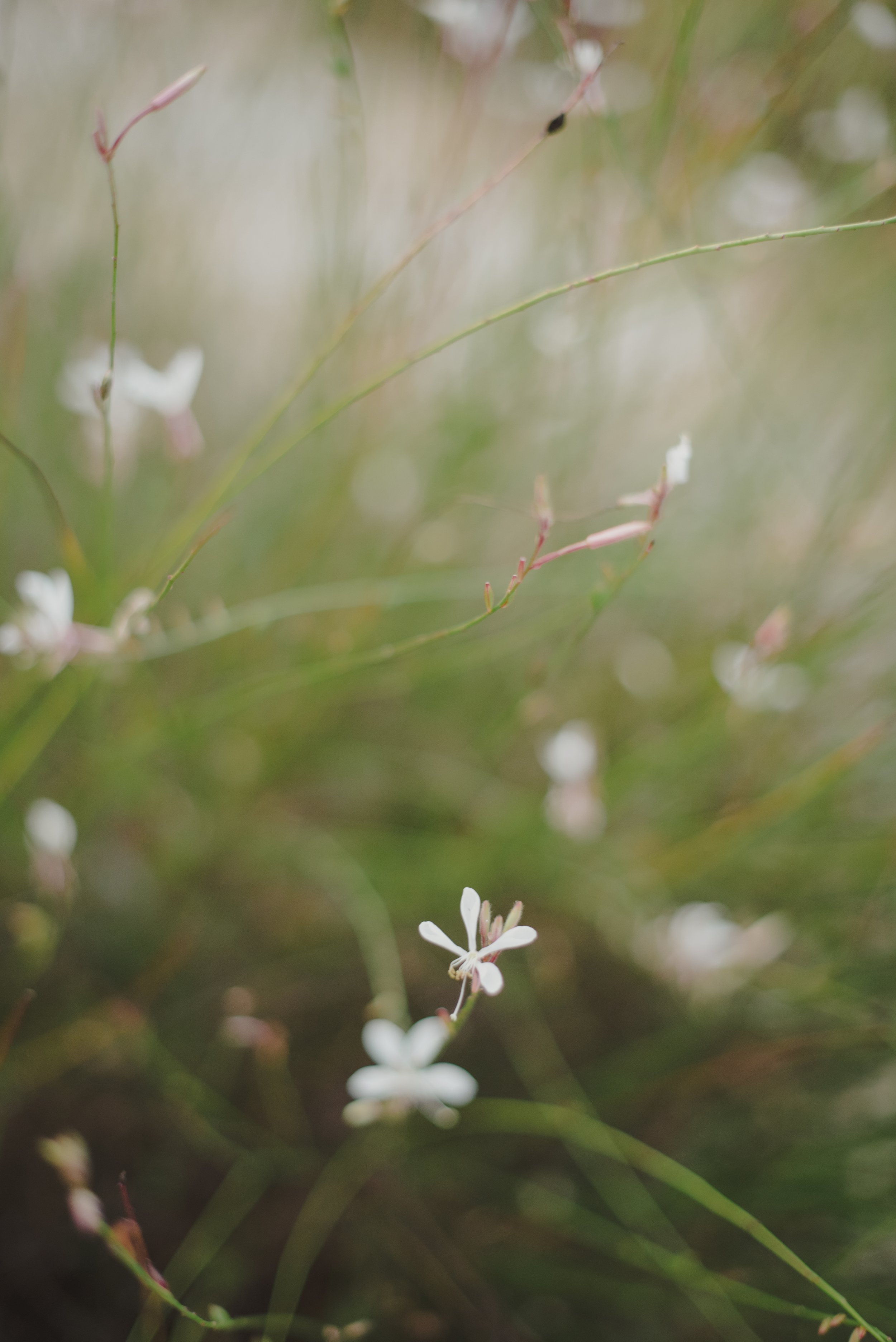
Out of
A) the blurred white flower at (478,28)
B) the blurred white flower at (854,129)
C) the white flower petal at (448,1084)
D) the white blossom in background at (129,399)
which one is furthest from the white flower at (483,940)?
the blurred white flower at (854,129)

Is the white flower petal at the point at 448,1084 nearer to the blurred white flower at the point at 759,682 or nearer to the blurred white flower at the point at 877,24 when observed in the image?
the blurred white flower at the point at 759,682

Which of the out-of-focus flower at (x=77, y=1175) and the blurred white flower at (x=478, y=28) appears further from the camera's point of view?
the blurred white flower at (x=478, y=28)

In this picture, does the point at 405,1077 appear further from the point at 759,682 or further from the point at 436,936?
the point at 759,682

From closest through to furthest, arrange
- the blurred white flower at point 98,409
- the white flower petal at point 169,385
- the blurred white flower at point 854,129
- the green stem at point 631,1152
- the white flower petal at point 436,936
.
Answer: the white flower petal at point 436,936 < the green stem at point 631,1152 < the white flower petal at point 169,385 < the blurred white flower at point 98,409 < the blurred white flower at point 854,129

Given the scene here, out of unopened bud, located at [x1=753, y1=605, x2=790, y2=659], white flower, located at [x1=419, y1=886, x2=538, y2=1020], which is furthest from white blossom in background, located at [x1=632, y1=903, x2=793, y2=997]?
white flower, located at [x1=419, y1=886, x2=538, y2=1020]

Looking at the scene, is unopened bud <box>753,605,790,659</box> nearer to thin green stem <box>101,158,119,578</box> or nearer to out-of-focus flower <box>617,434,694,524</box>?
out-of-focus flower <box>617,434,694,524</box>

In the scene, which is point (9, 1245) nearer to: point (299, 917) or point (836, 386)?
point (299, 917)

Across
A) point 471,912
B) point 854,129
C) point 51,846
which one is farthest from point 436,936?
point 854,129

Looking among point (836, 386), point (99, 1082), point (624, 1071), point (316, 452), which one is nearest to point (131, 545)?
point (316, 452)
